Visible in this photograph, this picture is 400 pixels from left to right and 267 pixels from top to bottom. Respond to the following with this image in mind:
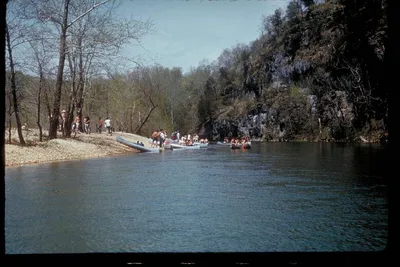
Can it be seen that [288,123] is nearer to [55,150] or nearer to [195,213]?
[55,150]

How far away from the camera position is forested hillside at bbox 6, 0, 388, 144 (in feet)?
27.5

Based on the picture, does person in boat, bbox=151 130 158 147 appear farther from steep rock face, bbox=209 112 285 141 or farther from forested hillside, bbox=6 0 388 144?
steep rock face, bbox=209 112 285 141

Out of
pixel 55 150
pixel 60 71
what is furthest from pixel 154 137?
pixel 60 71

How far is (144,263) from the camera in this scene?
1747 mm

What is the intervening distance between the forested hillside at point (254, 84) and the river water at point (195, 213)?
5.59ft

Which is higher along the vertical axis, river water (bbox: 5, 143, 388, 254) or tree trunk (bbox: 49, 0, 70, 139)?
tree trunk (bbox: 49, 0, 70, 139)

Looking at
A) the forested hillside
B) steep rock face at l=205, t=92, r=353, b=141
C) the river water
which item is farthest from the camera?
steep rock face at l=205, t=92, r=353, b=141

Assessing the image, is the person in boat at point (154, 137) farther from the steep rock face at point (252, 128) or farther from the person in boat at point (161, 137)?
the steep rock face at point (252, 128)

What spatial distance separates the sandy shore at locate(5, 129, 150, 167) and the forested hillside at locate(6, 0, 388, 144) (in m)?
0.69

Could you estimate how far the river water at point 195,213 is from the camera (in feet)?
9.34

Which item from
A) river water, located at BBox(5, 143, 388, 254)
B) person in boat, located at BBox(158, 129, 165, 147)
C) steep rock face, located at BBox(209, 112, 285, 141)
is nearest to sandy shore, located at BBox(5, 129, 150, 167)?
person in boat, located at BBox(158, 129, 165, 147)

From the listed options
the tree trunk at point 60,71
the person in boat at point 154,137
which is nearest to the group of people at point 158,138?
the person in boat at point 154,137

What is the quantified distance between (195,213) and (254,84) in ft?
111

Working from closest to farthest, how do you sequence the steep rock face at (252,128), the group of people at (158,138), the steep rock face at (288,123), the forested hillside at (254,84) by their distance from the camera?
the forested hillside at (254,84) < the group of people at (158,138) < the steep rock face at (288,123) < the steep rock face at (252,128)
